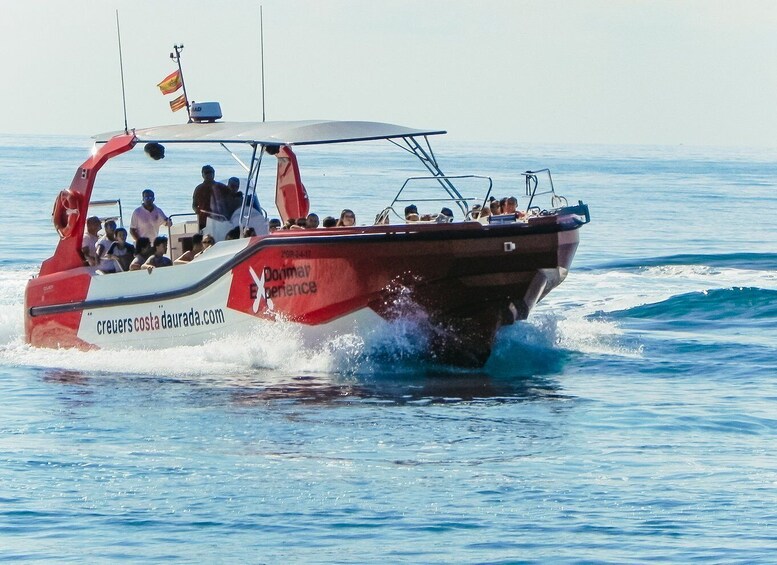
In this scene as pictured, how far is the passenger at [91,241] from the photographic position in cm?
1526

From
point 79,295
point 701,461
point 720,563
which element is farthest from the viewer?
point 79,295

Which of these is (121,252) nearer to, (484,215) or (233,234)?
(233,234)

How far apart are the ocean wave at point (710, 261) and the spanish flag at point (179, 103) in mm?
10874

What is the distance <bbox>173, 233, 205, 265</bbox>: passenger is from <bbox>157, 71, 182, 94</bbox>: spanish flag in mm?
2519

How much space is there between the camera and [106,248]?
15406 mm

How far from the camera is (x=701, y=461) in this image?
10172 mm

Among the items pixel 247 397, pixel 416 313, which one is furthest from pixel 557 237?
pixel 247 397

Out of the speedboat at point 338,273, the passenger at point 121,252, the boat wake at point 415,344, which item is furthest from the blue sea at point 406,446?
the passenger at point 121,252

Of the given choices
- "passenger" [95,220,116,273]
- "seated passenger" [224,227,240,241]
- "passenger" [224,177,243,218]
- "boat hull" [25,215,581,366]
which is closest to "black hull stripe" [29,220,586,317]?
"boat hull" [25,215,581,366]

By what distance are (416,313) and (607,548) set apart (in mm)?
5306

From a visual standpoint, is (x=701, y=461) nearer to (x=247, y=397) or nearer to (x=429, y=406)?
(x=429, y=406)

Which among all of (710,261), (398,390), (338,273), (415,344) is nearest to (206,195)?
(338,273)

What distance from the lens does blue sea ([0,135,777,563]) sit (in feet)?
27.3

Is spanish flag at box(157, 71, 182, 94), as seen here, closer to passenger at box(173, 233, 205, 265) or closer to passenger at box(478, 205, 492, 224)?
passenger at box(173, 233, 205, 265)
